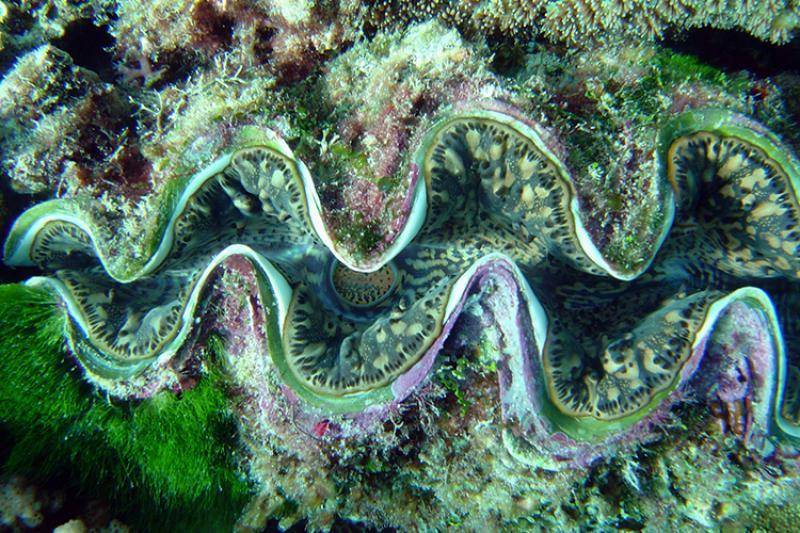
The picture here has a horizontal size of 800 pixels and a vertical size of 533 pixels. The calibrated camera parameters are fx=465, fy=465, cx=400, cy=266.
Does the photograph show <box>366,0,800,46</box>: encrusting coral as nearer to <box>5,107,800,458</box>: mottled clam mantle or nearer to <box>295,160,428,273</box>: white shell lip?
<box>5,107,800,458</box>: mottled clam mantle

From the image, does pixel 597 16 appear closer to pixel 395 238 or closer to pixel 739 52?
pixel 739 52

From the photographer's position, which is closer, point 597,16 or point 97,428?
point 597,16

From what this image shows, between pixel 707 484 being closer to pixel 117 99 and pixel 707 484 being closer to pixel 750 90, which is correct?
pixel 750 90

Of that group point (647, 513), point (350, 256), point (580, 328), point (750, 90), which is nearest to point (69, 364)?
point (350, 256)

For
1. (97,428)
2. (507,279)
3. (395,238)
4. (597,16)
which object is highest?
(597,16)

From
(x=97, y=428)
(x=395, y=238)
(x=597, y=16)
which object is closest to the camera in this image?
(x=395, y=238)

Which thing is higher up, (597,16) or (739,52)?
(739,52)

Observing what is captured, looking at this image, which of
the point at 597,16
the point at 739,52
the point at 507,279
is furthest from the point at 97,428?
the point at 739,52

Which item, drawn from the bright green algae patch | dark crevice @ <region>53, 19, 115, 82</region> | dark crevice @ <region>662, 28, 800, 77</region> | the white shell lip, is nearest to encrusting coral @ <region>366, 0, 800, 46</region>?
dark crevice @ <region>662, 28, 800, 77</region>
